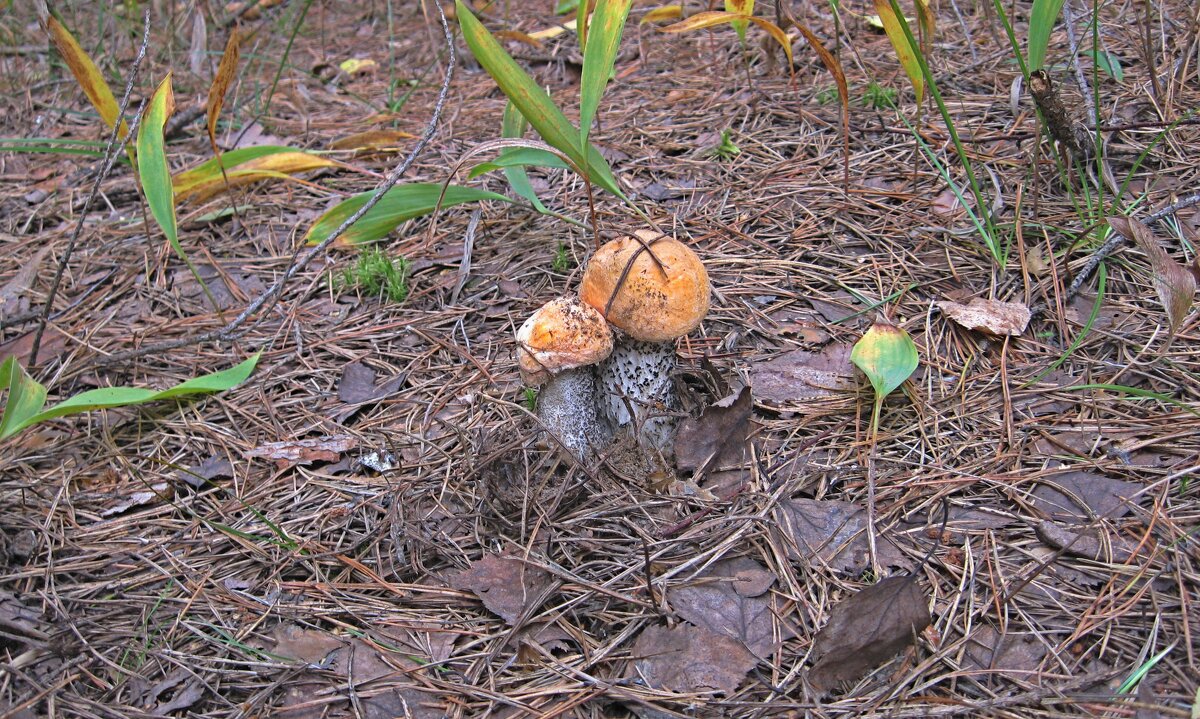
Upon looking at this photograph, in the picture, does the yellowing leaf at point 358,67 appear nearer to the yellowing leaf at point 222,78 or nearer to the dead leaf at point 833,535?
the yellowing leaf at point 222,78

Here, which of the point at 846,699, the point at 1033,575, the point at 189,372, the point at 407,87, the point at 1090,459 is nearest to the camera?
the point at 846,699

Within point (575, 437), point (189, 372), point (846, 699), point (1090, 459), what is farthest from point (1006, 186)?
point (189, 372)

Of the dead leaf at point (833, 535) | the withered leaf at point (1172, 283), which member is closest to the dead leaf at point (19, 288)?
the dead leaf at point (833, 535)

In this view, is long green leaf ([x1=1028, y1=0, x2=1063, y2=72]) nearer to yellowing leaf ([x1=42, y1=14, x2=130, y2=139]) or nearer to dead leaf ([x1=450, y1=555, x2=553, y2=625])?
dead leaf ([x1=450, y1=555, x2=553, y2=625])

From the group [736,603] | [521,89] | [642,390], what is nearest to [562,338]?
[642,390]

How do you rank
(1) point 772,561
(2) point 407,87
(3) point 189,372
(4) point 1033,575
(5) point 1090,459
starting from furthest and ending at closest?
(2) point 407,87 < (3) point 189,372 < (5) point 1090,459 < (1) point 772,561 < (4) point 1033,575

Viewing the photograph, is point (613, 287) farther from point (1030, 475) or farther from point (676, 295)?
point (1030, 475)

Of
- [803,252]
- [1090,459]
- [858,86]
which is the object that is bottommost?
[1090,459]
